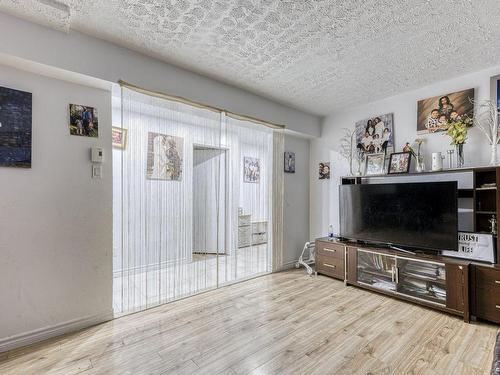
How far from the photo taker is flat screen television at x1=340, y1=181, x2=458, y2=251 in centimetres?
262

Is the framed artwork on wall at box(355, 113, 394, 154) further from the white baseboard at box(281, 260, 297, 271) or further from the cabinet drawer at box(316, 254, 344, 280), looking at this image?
the white baseboard at box(281, 260, 297, 271)

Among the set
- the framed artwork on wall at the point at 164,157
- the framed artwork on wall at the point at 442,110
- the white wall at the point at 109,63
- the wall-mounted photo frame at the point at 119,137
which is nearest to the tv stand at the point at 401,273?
the framed artwork on wall at the point at 442,110

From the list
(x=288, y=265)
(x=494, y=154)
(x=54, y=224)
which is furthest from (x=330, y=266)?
(x=54, y=224)

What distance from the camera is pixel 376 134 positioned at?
3574mm

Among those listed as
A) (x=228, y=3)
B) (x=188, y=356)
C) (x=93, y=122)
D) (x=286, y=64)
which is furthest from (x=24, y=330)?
(x=286, y=64)

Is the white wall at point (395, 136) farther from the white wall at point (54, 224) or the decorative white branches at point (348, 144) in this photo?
the white wall at point (54, 224)

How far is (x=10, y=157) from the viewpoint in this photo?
6.25ft

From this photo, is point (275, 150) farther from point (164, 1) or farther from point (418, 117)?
point (164, 1)

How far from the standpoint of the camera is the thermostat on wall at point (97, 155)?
2.25 meters

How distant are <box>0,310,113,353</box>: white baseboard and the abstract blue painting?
1305mm

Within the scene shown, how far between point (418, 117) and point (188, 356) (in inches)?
141

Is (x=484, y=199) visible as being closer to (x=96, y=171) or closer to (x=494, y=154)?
(x=494, y=154)

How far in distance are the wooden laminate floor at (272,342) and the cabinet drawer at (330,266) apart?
2.05 ft

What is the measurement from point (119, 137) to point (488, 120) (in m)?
3.79
